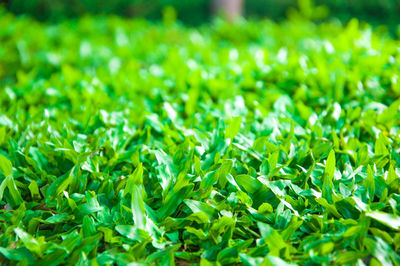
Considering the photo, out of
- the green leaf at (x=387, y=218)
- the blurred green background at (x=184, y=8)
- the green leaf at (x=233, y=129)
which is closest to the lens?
the green leaf at (x=387, y=218)

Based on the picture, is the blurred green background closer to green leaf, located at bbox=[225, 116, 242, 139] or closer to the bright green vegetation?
the bright green vegetation

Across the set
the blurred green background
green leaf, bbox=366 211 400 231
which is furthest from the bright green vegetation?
the blurred green background

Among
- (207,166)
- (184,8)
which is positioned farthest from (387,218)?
(184,8)

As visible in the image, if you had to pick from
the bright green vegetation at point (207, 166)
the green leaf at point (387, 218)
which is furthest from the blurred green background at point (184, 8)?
the green leaf at point (387, 218)

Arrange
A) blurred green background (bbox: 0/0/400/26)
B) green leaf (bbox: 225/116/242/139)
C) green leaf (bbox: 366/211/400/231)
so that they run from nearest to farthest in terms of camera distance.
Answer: green leaf (bbox: 366/211/400/231) < green leaf (bbox: 225/116/242/139) < blurred green background (bbox: 0/0/400/26)

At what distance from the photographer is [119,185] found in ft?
6.42

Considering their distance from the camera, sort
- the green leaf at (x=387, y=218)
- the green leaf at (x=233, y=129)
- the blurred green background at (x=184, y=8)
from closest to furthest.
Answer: the green leaf at (x=387, y=218)
the green leaf at (x=233, y=129)
the blurred green background at (x=184, y=8)

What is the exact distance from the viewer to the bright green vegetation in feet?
5.25

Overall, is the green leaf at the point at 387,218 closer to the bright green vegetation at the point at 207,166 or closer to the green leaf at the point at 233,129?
the bright green vegetation at the point at 207,166

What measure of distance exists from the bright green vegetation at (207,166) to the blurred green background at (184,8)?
194 inches

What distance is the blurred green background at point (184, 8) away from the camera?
321 inches

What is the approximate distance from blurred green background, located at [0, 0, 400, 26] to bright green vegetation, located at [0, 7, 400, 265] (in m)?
4.93

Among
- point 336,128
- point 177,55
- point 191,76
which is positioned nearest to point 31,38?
point 177,55

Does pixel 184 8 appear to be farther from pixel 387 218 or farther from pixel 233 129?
pixel 387 218
